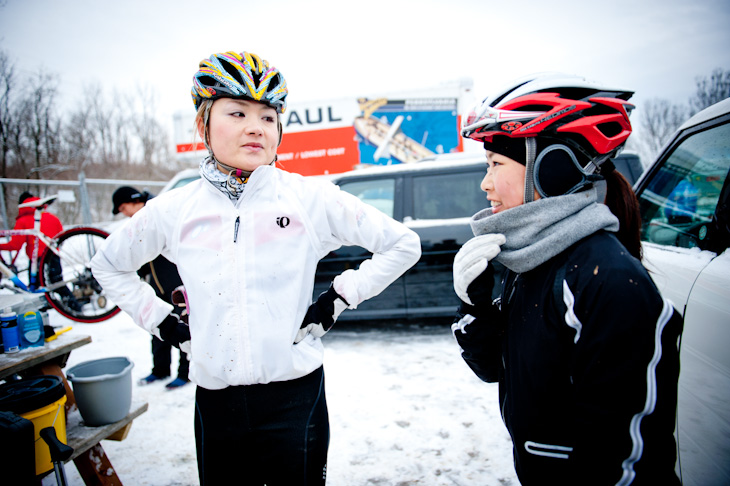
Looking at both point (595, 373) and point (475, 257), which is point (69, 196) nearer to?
point (475, 257)

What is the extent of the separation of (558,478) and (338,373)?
119 inches

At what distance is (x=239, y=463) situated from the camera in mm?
1433

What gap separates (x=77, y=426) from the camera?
2.42 metres

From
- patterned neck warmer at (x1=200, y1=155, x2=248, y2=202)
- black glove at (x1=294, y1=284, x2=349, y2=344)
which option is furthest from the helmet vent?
patterned neck warmer at (x1=200, y1=155, x2=248, y2=202)

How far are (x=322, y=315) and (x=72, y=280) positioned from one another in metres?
6.10

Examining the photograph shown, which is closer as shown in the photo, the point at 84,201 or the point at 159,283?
the point at 159,283

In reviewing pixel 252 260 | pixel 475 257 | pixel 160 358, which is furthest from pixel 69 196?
pixel 475 257

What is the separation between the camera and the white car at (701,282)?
1442 millimetres

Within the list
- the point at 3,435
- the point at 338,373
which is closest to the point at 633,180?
the point at 338,373

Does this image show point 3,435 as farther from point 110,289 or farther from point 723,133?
point 723,133

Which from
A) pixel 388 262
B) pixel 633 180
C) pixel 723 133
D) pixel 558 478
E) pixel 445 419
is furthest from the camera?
pixel 633 180

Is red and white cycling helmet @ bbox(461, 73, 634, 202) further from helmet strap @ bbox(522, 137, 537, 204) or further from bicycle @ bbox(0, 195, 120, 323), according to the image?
bicycle @ bbox(0, 195, 120, 323)

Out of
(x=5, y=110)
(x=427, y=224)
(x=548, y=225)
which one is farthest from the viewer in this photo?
(x=5, y=110)

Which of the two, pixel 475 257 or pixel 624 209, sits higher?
pixel 624 209
